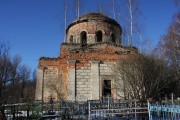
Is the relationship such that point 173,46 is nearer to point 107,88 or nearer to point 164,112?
point 107,88

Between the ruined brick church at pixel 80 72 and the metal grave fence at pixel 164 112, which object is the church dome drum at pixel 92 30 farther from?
the metal grave fence at pixel 164 112

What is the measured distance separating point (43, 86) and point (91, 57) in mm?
5661

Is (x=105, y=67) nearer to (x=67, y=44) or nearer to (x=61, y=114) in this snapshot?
(x=67, y=44)

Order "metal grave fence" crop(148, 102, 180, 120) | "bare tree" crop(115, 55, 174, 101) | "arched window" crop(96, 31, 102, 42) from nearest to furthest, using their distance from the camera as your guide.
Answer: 1. "metal grave fence" crop(148, 102, 180, 120)
2. "bare tree" crop(115, 55, 174, 101)
3. "arched window" crop(96, 31, 102, 42)

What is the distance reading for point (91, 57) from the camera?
84.9ft

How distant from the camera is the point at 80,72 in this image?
25469 mm

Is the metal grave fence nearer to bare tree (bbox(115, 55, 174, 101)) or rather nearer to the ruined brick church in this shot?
bare tree (bbox(115, 55, 174, 101))

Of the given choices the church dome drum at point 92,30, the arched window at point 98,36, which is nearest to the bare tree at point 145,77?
the church dome drum at point 92,30

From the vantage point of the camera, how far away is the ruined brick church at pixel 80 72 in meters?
24.9

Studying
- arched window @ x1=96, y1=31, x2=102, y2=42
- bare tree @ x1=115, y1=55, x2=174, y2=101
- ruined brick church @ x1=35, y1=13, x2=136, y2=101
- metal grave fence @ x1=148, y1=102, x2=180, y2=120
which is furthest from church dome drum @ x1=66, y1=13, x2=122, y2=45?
metal grave fence @ x1=148, y1=102, x2=180, y2=120

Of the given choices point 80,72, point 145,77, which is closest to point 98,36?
point 80,72

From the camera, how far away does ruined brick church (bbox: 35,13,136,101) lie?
81.7ft

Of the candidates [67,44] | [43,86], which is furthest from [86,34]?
[43,86]

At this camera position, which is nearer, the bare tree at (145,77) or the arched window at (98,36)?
the bare tree at (145,77)
